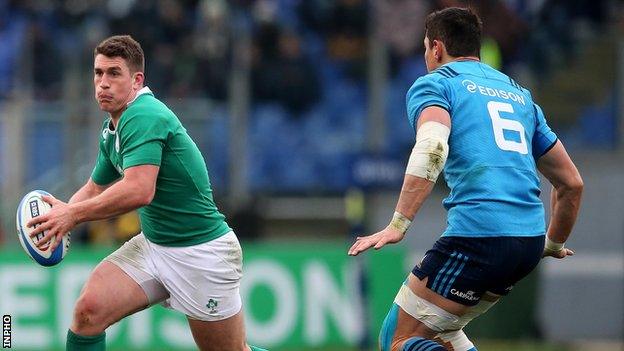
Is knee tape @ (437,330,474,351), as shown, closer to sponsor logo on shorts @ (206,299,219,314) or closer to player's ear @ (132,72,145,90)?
sponsor logo on shorts @ (206,299,219,314)

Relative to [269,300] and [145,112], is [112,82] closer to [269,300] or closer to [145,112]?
[145,112]

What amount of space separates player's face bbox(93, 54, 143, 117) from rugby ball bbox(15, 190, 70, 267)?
639mm

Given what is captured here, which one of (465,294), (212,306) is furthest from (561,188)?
(212,306)

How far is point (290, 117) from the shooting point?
52.8 ft

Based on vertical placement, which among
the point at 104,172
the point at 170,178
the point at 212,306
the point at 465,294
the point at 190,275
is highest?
the point at 170,178

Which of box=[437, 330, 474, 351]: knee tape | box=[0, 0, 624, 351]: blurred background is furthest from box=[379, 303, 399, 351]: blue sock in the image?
box=[0, 0, 624, 351]: blurred background

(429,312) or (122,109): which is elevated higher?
(122,109)

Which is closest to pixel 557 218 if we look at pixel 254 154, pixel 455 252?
pixel 455 252

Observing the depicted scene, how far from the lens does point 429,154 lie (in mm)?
6648

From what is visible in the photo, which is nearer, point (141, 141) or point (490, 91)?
point (490, 91)

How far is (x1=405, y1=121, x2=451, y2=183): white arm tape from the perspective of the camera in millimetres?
6652

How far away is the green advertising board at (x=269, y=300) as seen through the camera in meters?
14.2

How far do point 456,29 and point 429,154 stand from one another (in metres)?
0.84

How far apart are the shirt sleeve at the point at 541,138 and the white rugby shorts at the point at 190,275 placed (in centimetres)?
187
